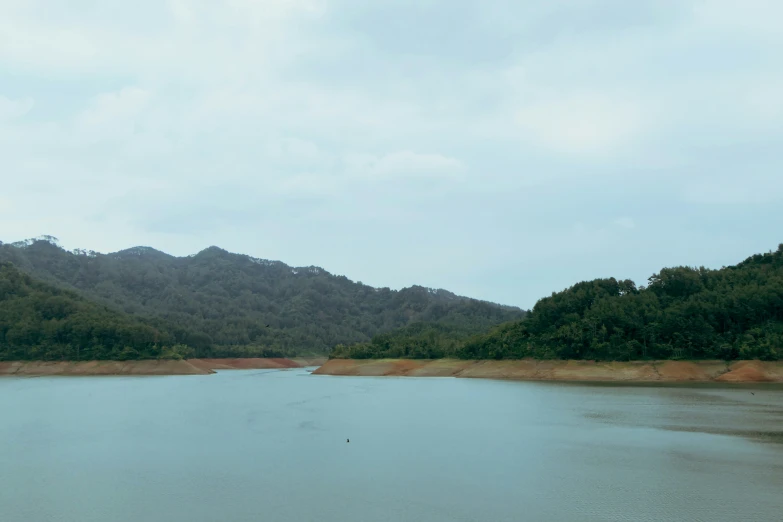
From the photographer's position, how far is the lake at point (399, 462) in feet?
50.5

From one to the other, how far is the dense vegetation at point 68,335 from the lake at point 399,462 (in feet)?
159

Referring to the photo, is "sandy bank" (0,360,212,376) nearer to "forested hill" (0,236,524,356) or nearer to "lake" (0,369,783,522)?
"forested hill" (0,236,524,356)

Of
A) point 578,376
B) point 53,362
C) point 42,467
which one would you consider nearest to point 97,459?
point 42,467

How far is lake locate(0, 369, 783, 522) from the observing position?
15398 mm

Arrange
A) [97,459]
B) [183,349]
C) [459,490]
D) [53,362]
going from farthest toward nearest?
[183,349] → [53,362] → [97,459] → [459,490]

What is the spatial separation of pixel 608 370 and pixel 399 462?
4460 centimetres

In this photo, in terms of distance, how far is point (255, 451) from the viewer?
918 inches

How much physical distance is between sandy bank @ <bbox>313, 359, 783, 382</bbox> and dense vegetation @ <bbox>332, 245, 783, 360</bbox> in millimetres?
1115

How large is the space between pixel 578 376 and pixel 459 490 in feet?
155

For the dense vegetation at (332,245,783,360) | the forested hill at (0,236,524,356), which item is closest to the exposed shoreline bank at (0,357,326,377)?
the forested hill at (0,236,524,356)

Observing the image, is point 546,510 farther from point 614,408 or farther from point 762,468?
point 614,408

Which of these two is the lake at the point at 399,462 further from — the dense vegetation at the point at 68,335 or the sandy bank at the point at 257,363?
the sandy bank at the point at 257,363

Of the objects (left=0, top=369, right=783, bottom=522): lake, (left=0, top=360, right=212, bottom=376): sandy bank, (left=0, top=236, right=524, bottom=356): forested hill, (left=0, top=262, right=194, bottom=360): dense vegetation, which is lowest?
(left=0, top=369, right=783, bottom=522): lake

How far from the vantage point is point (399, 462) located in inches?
824
